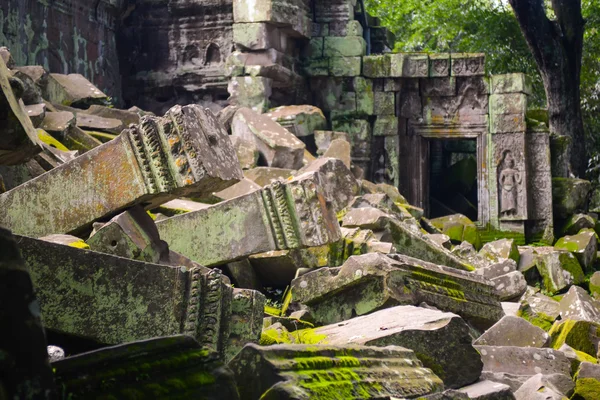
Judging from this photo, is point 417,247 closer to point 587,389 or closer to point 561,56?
point 587,389

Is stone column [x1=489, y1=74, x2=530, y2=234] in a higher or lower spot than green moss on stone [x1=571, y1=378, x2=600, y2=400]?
higher

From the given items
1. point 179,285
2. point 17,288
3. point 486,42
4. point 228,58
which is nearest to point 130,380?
point 17,288

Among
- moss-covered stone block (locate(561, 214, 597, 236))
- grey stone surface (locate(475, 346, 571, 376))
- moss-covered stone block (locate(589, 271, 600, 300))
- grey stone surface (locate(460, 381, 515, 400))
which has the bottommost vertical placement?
moss-covered stone block (locate(589, 271, 600, 300))

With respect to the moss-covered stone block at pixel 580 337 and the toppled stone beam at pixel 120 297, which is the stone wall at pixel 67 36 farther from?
the toppled stone beam at pixel 120 297

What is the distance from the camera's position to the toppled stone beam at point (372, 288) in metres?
5.88

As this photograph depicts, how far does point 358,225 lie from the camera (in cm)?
836

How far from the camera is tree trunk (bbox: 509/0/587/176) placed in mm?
15906

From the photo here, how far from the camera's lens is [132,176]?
5.62 metres

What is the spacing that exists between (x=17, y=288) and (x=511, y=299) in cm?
708

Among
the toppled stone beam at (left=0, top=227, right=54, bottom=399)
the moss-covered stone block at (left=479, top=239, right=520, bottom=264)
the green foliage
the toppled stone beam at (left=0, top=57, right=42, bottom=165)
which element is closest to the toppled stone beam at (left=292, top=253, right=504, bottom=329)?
the toppled stone beam at (left=0, top=57, right=42, bottom=165)

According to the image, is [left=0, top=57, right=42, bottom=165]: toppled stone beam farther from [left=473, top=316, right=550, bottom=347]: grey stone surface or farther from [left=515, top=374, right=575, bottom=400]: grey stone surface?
[left=473, top=316, right=550, bottom=347]: grey stone surface

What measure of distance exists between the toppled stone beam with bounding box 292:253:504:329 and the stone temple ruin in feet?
0.05

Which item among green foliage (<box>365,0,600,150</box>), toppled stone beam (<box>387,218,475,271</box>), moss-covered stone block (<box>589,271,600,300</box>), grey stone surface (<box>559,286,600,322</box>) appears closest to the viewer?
grey stone surface (<box>559,286,600,322</box>)

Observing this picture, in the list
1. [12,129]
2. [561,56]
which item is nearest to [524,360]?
[12,129]
